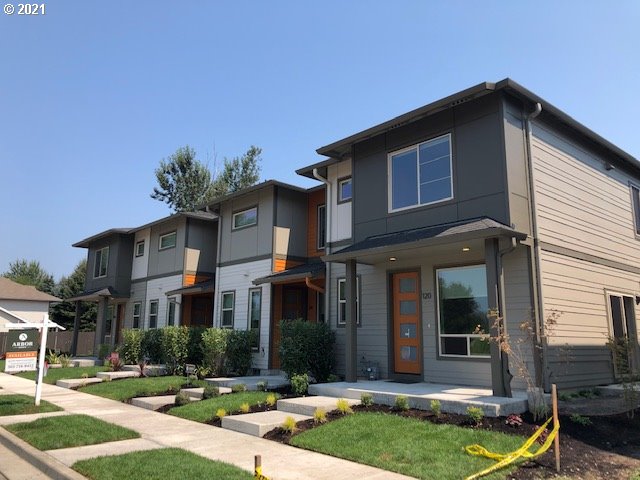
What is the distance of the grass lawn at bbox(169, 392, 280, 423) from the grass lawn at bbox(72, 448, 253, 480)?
282 centimetres

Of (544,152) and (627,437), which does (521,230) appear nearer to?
(544,152)

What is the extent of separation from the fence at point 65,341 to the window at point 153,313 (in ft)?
30.6

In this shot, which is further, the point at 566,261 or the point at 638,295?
the point at 638,295

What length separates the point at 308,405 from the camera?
29.7ft

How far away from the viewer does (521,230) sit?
9758 mm

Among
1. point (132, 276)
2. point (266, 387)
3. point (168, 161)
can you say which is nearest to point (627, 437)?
point (266, 387)

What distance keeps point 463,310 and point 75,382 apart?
11489 mm

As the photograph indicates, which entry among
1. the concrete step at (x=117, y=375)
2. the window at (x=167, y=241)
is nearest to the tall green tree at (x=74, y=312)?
the window at (x=167, y=241)

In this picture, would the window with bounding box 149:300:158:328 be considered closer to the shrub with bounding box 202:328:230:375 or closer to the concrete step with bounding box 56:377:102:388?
the concrete step with bounding box 56:377:102:388

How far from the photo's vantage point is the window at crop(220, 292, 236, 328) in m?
17.6

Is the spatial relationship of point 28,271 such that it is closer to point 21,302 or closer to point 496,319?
→ point 21,302

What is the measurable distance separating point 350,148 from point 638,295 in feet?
28.3

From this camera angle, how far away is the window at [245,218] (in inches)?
683

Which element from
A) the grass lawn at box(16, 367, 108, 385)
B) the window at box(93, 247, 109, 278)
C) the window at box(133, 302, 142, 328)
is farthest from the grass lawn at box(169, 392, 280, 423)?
the window at box(93, 247, 109, 278)
